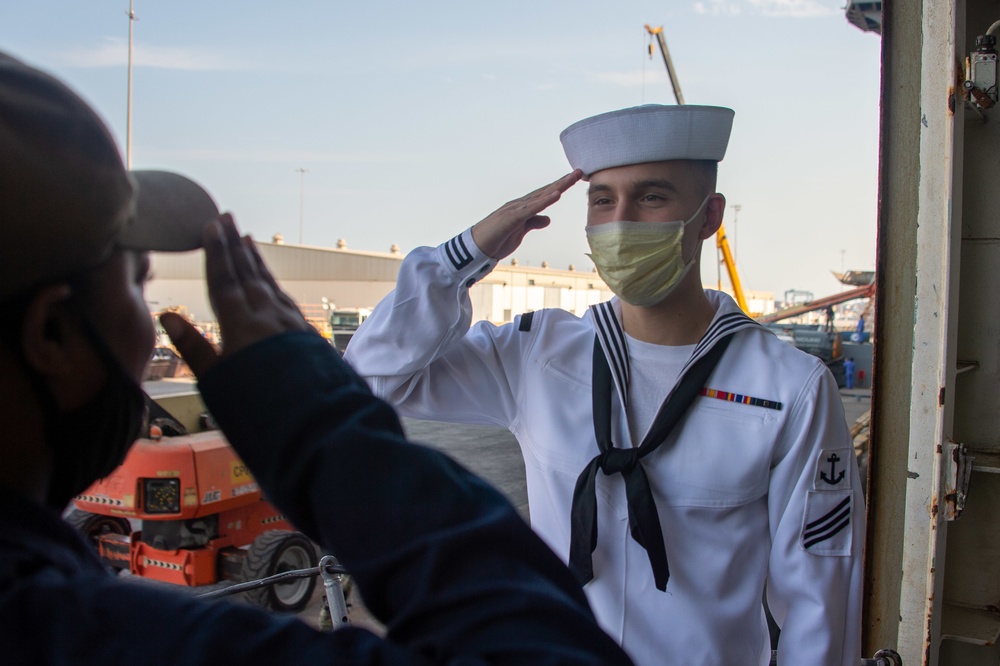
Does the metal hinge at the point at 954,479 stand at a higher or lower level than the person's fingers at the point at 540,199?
lower

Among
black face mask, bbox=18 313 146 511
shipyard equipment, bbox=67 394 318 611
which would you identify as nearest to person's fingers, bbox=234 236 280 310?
black face mask, bbox=18 313 146 511

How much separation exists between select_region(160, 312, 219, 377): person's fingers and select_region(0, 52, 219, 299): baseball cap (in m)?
0.07

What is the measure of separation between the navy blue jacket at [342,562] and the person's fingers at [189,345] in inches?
0.8

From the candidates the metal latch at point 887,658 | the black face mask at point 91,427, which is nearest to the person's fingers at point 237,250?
the black face mask at point 91,427

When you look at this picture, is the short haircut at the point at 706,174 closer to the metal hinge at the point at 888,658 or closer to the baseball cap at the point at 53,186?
the metal hinge at the point at 888,658

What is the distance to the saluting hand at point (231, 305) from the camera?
0.63 metres

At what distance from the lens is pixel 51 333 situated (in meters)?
0.60

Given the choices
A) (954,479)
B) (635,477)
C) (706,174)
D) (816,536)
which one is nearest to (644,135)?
(706,174)

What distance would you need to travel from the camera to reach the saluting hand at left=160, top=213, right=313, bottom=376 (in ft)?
2.07

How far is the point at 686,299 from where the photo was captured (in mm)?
2002

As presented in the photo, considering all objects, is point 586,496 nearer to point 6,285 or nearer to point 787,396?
point 787,396

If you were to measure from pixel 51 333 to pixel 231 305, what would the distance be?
13cm

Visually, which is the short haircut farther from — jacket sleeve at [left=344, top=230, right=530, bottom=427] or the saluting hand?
the saluting hand

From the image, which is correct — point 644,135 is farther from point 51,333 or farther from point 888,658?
point 888,658
